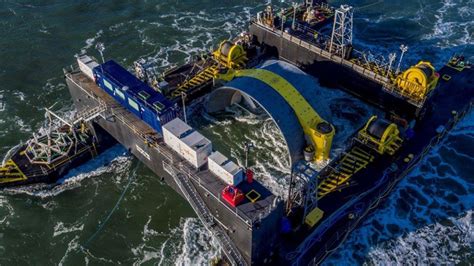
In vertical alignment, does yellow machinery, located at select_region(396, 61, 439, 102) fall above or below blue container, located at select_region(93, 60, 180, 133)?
below

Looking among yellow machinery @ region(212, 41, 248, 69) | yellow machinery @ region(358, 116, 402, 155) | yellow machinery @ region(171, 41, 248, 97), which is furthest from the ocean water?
yellow machinery @ region(212, 41, 248, 69)

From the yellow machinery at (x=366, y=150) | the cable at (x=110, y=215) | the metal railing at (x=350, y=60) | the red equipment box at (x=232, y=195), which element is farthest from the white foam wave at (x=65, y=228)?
the metal railing at (x=350, y=60)

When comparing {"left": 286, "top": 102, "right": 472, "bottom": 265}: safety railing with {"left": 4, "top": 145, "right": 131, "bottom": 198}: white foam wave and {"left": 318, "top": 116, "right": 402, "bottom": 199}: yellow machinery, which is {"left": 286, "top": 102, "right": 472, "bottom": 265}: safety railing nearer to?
{"left": 318, "top": 116, "right": 402, "bottom": 199}: yellow machinery

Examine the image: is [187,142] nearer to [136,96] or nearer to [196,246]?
[136,96]

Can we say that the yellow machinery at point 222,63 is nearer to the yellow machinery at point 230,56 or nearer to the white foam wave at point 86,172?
the yellow machinery at point 230,56

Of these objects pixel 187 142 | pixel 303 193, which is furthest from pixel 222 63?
pixel 303 193

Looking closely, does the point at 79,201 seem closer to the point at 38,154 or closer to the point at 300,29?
the point at 38,154

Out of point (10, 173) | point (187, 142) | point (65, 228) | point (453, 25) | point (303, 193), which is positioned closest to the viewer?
point (187, 142)
